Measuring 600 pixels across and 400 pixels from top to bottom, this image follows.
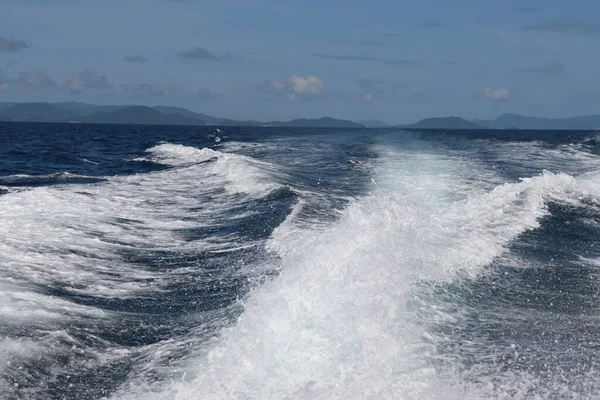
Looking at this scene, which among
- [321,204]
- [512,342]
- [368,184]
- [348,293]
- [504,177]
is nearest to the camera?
[512,342]

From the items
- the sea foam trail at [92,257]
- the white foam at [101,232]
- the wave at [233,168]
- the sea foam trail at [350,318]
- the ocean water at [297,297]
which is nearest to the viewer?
the sea foam trail at [350,318]

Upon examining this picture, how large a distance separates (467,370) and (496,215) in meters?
8.91

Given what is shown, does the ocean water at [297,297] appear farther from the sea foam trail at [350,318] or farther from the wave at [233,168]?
the wave at [233,168]

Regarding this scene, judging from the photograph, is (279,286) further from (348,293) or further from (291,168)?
(291,168)

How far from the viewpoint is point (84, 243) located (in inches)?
470

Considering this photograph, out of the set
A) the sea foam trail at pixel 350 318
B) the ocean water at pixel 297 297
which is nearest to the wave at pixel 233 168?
the ocean water at pixel 297 297

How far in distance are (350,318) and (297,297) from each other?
721mm

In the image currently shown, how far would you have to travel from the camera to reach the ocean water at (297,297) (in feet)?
20.3

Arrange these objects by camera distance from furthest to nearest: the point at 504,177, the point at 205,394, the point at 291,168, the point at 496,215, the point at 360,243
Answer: the point at 291,168
the point at 504,177
the point at 496,215
the point at 360,243
the point at 205,394

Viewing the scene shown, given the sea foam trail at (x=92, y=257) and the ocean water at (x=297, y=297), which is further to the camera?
the sea foam trail at (x=92, y=257)

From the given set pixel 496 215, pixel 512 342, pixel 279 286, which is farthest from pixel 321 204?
pixel 512 342

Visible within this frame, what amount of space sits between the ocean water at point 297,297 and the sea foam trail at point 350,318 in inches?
1.0

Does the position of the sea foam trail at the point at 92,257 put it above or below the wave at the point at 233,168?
below

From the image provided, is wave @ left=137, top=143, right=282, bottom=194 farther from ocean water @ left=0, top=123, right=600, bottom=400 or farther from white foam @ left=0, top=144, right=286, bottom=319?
ocean water @ left=0, top=123, right=600, bottom=400
